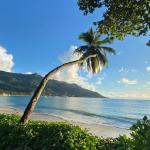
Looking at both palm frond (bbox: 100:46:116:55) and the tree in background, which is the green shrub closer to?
the tree in background

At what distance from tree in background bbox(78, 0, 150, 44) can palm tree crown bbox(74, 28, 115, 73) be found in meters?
15.6

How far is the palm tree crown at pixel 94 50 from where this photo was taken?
2867cm

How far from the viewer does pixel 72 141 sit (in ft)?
37.6

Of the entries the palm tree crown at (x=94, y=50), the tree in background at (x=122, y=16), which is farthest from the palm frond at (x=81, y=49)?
the tree in background at (x=122, y=16)

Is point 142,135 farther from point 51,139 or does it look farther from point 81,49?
point 81,49

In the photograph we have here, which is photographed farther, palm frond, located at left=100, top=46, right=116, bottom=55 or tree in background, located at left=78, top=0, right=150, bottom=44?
palm frond, located at left=100, top=46, right=116, bottom=55

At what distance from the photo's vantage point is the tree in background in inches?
428

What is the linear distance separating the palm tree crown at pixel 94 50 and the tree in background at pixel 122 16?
51.3 ft

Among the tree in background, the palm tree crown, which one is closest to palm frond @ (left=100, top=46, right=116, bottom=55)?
the palm tree crown

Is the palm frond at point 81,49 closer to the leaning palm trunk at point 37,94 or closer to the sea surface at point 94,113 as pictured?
the leaning palm trunk at point 37,94

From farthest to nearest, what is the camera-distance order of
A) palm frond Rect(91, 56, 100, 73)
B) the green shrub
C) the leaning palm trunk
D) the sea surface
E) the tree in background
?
the sea surface, palm frond Rect(91, 56, 100, 73), the leaning palm trunk, the tree in background, the green shrub

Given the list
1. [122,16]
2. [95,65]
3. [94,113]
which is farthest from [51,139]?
[94,113]

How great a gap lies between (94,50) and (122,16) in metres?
17.4

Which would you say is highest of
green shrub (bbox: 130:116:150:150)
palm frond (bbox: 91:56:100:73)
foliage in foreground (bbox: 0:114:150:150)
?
palm frond (bbox: 91:56:100:73)
